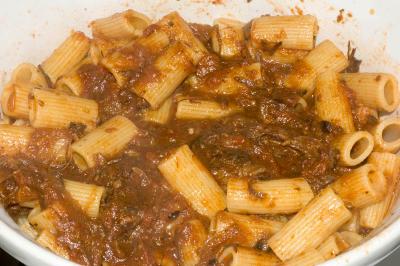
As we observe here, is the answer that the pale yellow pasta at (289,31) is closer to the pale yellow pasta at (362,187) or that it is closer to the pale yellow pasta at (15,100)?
the pale yellow pasta at (362,187)

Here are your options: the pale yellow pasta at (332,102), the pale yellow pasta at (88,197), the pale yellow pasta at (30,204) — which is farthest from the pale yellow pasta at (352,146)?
the pale yellow pasta at (30,204)

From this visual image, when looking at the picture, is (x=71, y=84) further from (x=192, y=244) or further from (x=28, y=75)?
(x=192, y=244)

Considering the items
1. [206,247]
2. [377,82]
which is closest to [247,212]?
[206,247]

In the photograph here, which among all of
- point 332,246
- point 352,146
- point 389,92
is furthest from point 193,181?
point 389,92

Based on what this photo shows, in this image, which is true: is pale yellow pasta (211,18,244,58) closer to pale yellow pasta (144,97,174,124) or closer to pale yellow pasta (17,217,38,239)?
pale yellow pasta (144,97,174,124)

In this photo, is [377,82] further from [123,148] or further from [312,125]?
[123,148]

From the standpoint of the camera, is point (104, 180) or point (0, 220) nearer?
point (0, 220)
